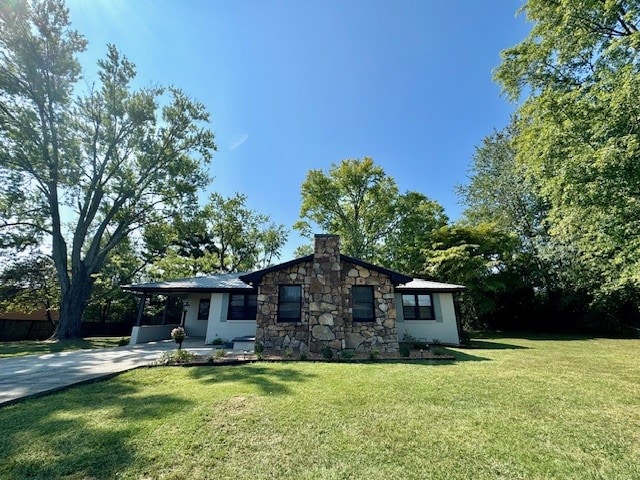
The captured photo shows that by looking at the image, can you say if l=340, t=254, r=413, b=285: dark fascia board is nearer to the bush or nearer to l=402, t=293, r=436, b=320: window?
l=402, t=293, r=436, b=320: window

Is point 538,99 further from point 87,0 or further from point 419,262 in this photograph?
point 87,0

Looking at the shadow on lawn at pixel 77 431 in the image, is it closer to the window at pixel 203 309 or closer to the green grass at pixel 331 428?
the green grass at pixel 331 428

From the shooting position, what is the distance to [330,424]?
12.3 feet

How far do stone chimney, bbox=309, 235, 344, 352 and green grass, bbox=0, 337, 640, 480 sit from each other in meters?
3.12

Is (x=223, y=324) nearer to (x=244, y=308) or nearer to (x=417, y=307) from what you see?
(x=244, y=308)

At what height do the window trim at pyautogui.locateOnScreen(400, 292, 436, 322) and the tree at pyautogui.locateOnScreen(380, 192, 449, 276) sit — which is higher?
the tree at pyautogui.locateOnScreen(380, 192, 449, 276)

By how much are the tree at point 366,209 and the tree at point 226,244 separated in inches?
218

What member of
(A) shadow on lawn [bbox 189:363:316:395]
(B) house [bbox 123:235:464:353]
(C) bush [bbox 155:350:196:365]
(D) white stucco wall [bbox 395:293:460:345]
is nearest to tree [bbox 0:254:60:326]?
(B) house [bbox 123:235:464:353]

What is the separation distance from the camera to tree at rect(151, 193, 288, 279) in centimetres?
2467

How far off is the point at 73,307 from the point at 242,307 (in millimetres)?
10051

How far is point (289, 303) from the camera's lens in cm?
1034

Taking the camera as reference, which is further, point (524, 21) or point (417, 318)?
point (417, 318)

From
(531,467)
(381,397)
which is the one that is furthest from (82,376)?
(531,467)

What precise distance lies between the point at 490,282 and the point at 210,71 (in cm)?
1881
